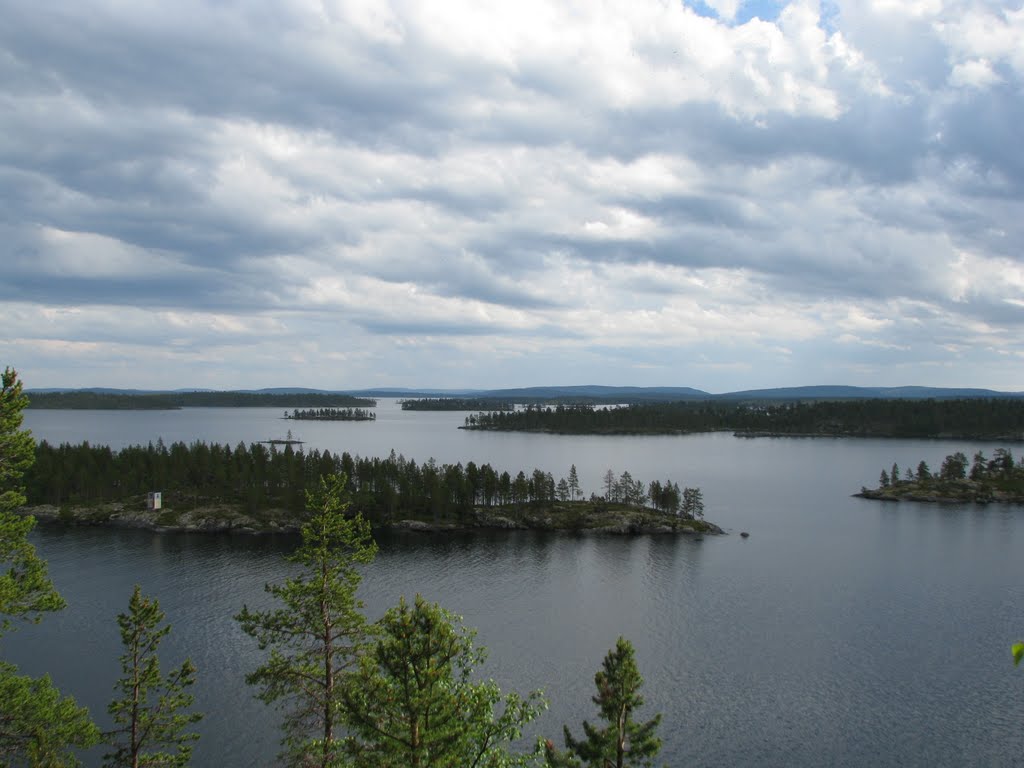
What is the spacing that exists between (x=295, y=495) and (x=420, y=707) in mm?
94254

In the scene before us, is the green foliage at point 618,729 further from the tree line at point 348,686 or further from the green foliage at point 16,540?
the green foliage at point 16,540

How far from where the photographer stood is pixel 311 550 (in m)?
23.6

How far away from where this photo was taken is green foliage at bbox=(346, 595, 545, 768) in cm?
1770

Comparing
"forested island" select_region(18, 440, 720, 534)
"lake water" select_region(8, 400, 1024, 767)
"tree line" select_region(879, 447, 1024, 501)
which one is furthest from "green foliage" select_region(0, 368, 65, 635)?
"tree line" select_region(879, 447, 1024, 501)

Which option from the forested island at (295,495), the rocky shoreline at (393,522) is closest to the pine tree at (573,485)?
the forested island at (295,495)

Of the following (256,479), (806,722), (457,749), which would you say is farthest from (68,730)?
(256,479)

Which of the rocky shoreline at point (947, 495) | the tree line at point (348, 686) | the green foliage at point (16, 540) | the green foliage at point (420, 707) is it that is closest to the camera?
the green foliage at point (420, 707)

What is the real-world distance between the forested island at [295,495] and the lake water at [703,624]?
6.83m

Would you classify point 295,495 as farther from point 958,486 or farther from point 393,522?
point 958,486

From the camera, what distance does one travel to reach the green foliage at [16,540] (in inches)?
779

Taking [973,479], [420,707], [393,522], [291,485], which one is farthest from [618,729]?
[973,479]

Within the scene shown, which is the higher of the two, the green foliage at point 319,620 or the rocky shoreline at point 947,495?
the green foliage at point 319,620

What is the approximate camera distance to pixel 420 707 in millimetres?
17391

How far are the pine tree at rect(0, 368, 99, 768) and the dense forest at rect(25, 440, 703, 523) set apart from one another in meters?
79.2
